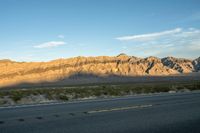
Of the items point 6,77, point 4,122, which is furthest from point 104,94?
point 6,77

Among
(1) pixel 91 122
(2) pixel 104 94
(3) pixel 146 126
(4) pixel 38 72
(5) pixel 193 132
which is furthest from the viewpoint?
(4) pixel 38 72

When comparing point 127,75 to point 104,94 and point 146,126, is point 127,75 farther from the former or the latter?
point 146,126

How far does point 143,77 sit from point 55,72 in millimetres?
30089

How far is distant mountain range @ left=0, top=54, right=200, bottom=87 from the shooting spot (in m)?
114

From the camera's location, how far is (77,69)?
126m

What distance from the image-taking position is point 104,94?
105ft

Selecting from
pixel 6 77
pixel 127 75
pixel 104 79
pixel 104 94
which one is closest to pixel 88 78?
pixel 104 79

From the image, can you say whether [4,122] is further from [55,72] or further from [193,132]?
[55,72]

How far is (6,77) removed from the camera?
366 ft

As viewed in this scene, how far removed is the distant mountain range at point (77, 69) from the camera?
4508 inches

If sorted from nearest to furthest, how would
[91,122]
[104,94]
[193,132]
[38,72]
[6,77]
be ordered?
[193,132] < [91,122] < [104,94] < [6,77] < [38,72]

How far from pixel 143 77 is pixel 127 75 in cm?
768

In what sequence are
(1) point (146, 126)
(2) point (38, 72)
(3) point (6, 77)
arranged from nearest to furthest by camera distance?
(1) point (146, 126)
(3) point (6, 77)
(2) point (38, 72)

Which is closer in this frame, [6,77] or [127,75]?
[6,77]
